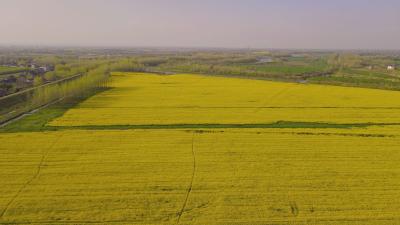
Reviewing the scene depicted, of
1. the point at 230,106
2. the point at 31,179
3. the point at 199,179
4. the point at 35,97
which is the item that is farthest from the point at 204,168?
the point at 35,97

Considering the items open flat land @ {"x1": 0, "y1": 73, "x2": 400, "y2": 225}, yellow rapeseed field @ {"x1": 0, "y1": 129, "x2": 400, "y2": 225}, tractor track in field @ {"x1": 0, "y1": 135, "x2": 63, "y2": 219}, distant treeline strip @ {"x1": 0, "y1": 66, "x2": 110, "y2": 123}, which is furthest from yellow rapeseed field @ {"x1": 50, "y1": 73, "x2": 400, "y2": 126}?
tractor track in field @ {"x1": 0, "y1": 135, "x2": 63, "y2": 219}

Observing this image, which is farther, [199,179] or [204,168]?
[204,168]

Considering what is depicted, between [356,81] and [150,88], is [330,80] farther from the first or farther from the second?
[150,88]

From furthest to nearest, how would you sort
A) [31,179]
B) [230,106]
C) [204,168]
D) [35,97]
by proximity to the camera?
[35,97] → [230,106] → [204,168] → [31,179]

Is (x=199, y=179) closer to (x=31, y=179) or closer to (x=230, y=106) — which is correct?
(x=31, y=179)

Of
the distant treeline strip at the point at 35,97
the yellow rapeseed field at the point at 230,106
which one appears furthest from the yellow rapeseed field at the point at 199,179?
the distant treeline strip at the point at 35,97

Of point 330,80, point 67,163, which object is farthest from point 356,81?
point 67,163

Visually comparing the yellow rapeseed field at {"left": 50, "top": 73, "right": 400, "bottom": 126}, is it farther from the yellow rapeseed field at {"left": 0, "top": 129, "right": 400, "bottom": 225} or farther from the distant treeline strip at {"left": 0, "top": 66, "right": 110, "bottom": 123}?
the yellow rapeseed field at {"left": 0, "top": 129, "right": 400, "bottom": 225}
